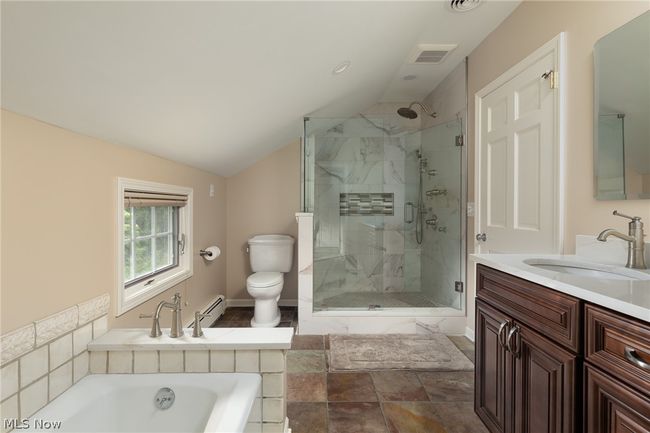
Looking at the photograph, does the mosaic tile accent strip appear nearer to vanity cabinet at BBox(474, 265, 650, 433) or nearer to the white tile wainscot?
vanity cabinet at BBox(474, 265, 650, 433)

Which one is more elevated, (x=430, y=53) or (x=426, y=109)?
(x=430, y=53)

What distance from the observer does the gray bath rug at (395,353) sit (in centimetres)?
216

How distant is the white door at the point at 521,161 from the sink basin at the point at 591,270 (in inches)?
13.8

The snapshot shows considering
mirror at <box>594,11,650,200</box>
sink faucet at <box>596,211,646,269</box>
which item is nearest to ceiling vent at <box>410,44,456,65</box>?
mirror at <box>594,11,650,200</box>

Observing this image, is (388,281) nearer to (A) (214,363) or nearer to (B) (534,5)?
(A) (214,363)

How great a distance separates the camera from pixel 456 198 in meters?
2.86

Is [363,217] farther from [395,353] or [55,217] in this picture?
[55,217]

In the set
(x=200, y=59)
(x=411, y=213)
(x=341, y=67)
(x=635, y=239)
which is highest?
(x=341, y=67)

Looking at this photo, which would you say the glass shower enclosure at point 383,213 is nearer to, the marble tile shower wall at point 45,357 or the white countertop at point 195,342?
the white countertop at point 195,342

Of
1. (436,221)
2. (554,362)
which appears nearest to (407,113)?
(436,221)

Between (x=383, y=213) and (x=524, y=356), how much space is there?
2216mm

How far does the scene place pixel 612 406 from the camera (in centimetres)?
83

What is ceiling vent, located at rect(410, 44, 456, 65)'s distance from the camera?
96.6 inches

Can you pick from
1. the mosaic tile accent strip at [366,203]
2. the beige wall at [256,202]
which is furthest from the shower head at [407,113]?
the beige wall at [256,202]
